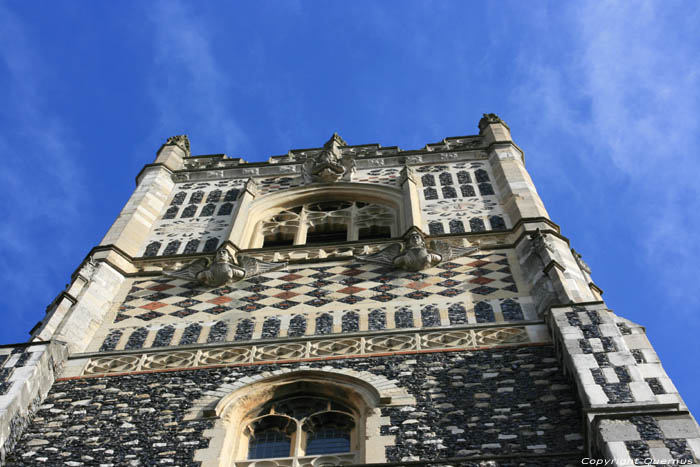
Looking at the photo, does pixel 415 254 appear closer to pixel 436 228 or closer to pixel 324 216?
pixel 436 228

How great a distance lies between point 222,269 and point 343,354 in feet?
11.5

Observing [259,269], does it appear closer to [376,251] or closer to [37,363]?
[376,251]

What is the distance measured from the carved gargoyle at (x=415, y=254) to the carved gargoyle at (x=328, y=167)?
523 cm

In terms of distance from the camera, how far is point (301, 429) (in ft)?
33.6

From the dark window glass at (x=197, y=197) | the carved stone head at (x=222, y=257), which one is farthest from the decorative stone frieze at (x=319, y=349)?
the dark window glass at (x=197, y=197)

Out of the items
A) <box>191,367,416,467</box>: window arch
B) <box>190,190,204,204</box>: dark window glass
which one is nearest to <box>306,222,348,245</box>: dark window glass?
<box>190,190,204,204</box>: dark window glass

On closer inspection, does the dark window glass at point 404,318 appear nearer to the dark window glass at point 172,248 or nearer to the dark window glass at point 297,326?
the dark window glass at point 297,326

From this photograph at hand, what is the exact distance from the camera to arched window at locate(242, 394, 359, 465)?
998 centimetres

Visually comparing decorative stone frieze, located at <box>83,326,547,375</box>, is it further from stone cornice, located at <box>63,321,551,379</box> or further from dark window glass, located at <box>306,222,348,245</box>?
dark window glass, located at <box>306,222,348,245</box>

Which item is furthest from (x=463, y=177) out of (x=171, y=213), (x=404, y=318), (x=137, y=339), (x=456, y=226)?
(x=137, y=339)

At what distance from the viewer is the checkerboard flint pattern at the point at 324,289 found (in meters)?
13.1

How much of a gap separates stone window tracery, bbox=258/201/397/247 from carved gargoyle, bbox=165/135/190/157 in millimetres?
5182

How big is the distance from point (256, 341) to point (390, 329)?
186cm

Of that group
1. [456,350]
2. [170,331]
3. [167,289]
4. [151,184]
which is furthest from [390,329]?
[151,184]
